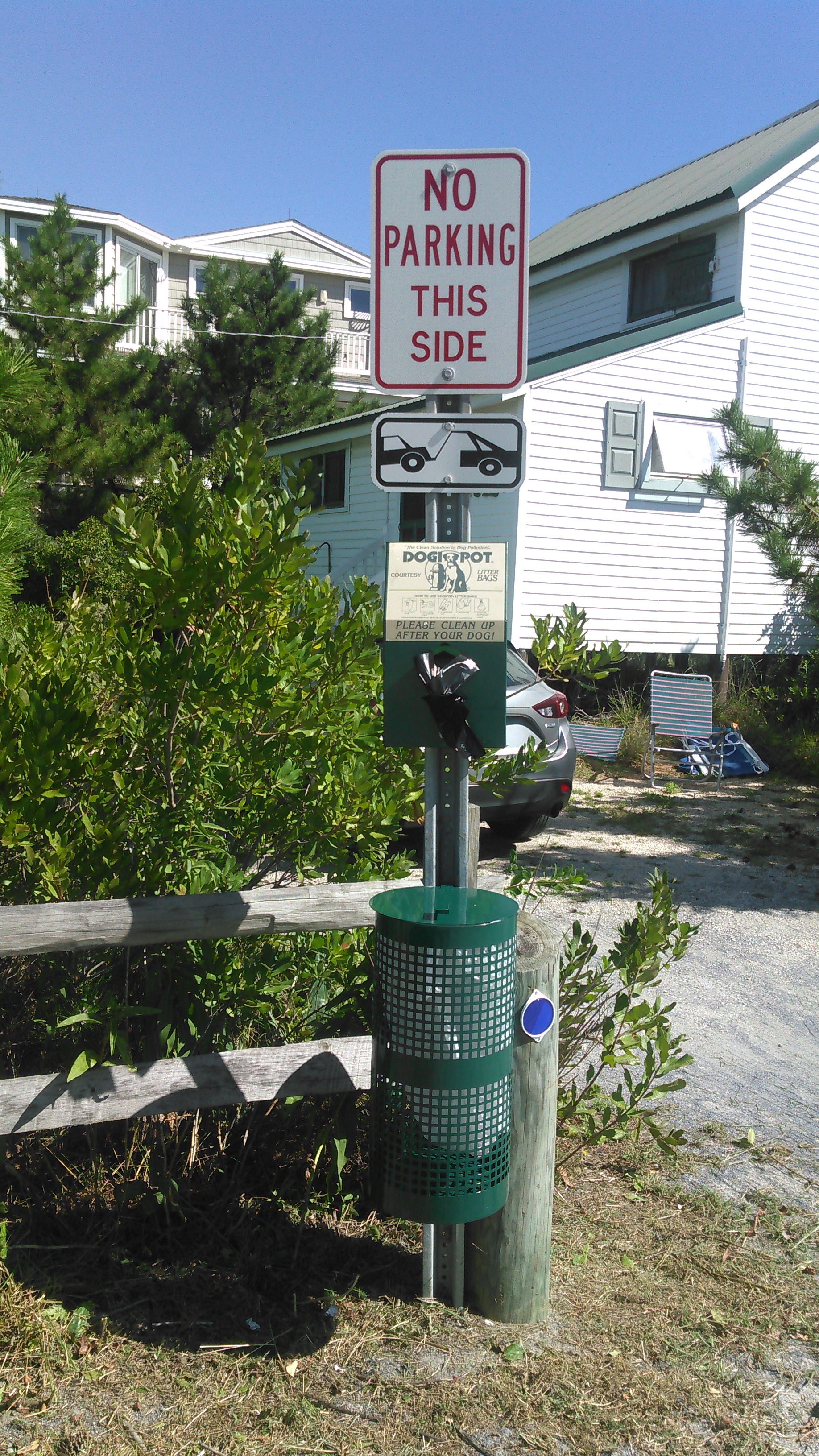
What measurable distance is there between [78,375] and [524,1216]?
17.7 meters

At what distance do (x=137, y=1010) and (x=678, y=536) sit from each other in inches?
514

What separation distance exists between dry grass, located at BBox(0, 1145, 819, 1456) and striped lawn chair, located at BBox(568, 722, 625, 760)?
9196mm

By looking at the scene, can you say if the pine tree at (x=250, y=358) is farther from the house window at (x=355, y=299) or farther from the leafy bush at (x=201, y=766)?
the leafy bush at (x=201, y=766)

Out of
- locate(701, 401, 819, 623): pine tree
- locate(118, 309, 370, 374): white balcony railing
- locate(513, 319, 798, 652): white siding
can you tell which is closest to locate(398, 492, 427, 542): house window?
locate(513, 319, 798, 652): white siding

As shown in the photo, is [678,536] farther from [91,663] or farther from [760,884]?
[91,663]

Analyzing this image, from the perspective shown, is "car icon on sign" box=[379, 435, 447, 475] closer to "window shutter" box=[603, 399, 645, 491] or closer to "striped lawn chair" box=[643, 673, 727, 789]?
"striped lawn chair" box=[643, 673, 727, 789]

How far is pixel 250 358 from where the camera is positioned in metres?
21.2

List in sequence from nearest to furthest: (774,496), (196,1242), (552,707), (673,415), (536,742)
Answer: (196,1242), (536,742), (552,707), (774,496), (673,415)

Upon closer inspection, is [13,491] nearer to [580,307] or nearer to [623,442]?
[623,442]

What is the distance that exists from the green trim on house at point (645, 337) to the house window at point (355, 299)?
58.6ft

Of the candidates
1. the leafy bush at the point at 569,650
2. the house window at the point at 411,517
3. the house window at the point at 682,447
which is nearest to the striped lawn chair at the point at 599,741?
the house window at the point at 682,447

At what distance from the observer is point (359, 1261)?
2.99 meters

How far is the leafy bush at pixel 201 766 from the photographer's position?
2771 millimetres

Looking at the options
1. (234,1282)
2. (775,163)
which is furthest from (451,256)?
(775,163)
